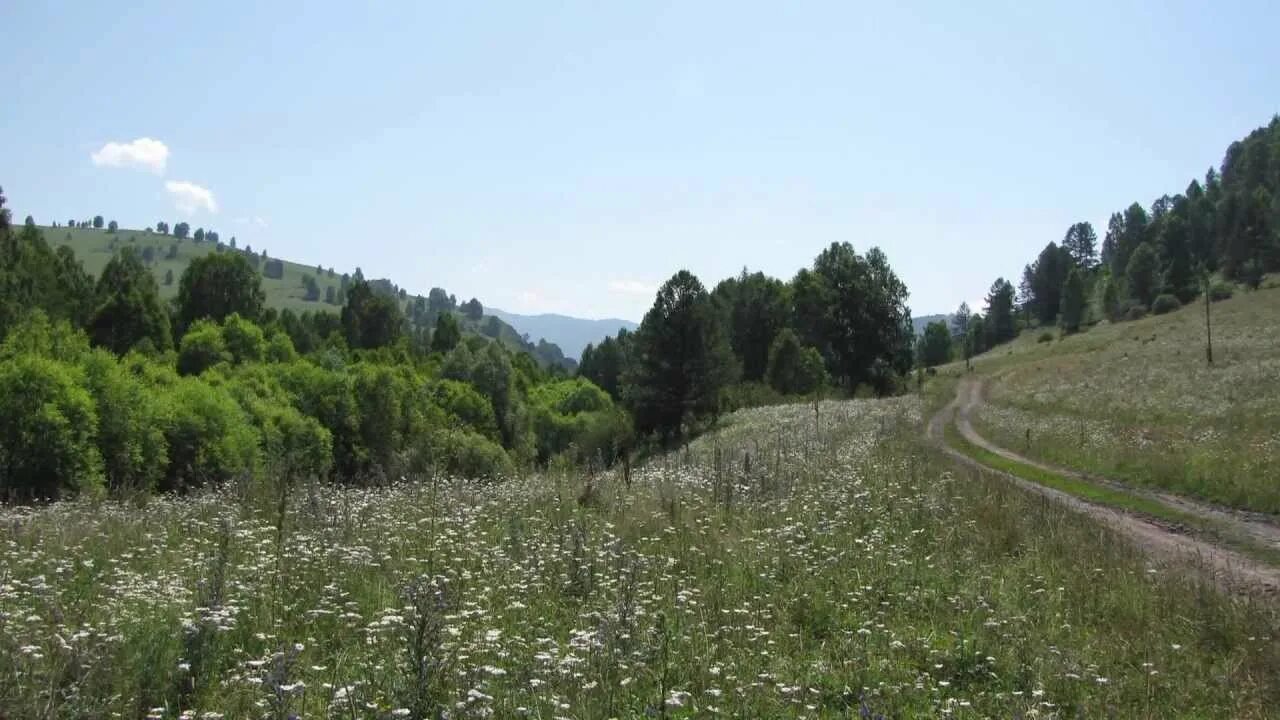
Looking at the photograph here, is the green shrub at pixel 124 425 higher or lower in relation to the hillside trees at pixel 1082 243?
lower

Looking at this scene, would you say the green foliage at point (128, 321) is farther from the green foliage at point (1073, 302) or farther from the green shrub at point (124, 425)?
the green foliage at point (1073, 302)

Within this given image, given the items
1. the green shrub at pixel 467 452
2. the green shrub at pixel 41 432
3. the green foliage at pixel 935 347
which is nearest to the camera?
the green shrub at pixel 41 432

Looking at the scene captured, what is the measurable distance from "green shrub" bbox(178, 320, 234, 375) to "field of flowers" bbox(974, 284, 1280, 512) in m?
53.1

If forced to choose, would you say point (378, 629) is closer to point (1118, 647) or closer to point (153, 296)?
point (1118, 647)

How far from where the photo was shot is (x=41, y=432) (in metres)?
27.9

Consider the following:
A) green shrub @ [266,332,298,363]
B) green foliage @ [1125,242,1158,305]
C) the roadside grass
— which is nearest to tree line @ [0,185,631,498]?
green shrub @ [266,332,298,363]

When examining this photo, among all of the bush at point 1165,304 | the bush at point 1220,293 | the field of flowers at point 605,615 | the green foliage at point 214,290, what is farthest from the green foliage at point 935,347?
the field of flowers at point 605,615

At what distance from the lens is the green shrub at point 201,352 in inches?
2325

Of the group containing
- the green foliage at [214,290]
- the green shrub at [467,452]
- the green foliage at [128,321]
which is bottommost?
the green shrub at [467,452]

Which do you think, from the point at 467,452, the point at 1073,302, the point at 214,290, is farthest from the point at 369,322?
the point at 1073,302

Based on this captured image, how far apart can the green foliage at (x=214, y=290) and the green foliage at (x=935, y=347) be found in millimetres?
101331

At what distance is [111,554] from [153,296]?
2602 inches

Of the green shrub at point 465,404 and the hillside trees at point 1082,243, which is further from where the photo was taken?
the hillside trees at point 1082,243

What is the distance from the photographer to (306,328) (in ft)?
315
